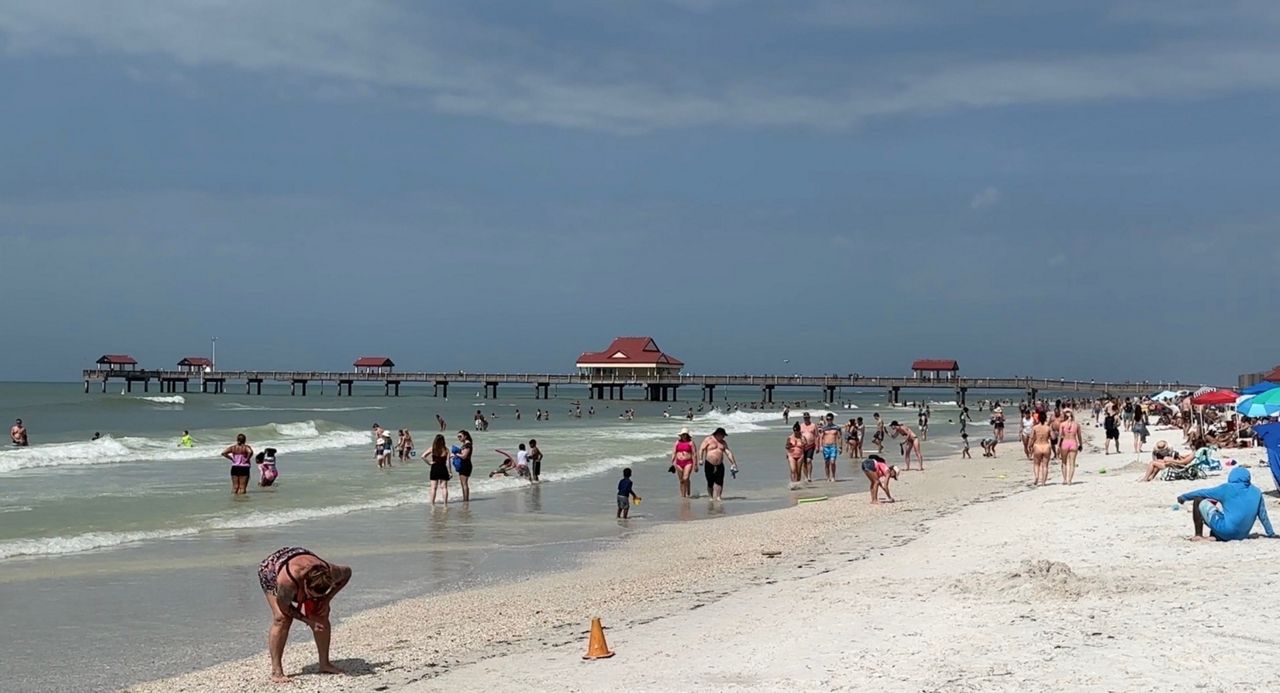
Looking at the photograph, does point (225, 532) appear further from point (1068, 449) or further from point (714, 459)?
point (1068, 449)

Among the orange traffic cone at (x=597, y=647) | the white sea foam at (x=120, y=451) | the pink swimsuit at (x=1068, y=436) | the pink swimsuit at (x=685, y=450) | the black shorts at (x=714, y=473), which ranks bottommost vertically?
Answer: the white sea foam at (x=120, y=451)

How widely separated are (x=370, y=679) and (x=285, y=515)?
966cm

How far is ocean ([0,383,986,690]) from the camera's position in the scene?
26.7 ft

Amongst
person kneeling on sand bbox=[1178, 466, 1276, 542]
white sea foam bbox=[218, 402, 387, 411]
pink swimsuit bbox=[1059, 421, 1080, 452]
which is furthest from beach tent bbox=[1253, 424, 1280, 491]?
white sea foam bbox=[218, 402, 387, 411]

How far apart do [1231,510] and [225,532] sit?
11350mm

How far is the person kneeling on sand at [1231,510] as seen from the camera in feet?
30.7

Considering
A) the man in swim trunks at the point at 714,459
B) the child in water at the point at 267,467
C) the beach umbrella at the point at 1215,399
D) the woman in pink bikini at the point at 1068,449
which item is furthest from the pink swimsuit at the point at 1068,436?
the child in water at the point at 267,467

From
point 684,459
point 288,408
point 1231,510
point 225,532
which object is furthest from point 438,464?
point 288,408

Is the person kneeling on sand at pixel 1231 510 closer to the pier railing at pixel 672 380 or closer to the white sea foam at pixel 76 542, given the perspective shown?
the white sea foam at pixel 76 542

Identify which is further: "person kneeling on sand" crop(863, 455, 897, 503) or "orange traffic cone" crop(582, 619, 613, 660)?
"person kneeling on sand" crop(863, 455, 897, 503)

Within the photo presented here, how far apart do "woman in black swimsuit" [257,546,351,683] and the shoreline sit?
1.02ft

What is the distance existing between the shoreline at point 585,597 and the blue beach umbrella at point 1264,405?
13.7 ft

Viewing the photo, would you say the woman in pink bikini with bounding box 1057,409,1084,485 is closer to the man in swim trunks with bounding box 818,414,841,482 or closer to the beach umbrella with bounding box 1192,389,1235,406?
the man in swim trunks with bounding box 818,414,841,482

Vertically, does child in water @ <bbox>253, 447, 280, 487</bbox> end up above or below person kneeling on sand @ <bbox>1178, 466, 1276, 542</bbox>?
below
